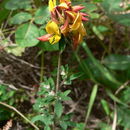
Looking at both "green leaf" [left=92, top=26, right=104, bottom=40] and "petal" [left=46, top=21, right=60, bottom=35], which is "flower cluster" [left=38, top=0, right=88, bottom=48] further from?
"green leaf" [left=92, top=26, right=104, bottom=40]

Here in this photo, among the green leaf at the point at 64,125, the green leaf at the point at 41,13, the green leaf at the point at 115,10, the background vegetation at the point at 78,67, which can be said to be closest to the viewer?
the green leaf at the point at 64,125

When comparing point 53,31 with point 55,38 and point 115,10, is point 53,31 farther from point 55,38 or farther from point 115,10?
point 115,10

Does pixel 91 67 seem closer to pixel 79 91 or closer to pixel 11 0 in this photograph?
pixel 79 91

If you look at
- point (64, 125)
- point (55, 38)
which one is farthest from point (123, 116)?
point (55, 38)

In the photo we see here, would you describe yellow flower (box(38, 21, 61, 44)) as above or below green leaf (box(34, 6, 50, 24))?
above

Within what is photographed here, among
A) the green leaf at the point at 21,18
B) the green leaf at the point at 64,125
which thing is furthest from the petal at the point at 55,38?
the green leaf at the point at 21,18

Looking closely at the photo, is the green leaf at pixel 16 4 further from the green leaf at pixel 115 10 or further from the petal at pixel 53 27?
the petal at pixel 53 27

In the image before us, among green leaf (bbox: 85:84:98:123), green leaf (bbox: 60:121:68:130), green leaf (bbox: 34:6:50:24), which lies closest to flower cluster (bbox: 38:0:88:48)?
green leaf (bbox: 60:121:68:130)
